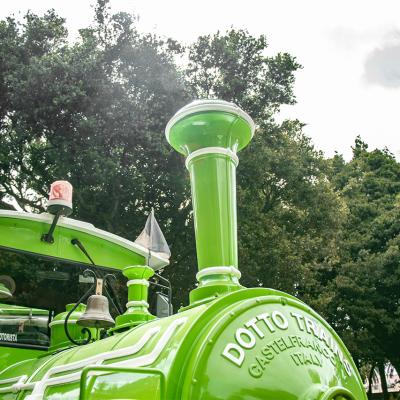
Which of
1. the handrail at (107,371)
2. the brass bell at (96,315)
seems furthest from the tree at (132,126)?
the handrail at (107,371)

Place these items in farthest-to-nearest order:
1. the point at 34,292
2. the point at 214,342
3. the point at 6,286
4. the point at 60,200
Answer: the point at 34,292 → the point at 6,286 → the point at 60,200 → the point at 214,342

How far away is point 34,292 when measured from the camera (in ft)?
12.5

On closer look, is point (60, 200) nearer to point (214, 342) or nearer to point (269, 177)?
point (214, 342)

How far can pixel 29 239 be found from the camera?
3359 millimetres

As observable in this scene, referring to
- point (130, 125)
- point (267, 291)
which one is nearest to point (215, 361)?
point (267, 291)

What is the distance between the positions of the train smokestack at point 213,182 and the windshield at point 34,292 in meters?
1.51

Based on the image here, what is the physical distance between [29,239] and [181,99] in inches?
410

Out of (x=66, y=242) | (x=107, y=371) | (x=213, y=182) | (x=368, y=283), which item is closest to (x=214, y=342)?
(x=107, y=371)

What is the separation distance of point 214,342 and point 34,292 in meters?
2.36

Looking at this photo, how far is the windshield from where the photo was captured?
11.5 feet

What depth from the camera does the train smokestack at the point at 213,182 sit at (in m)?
2.30

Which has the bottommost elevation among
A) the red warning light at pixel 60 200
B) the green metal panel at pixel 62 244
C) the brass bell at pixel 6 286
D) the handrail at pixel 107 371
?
the handrail at pixel 107 371

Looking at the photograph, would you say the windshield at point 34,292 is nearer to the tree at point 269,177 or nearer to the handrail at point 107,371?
the handrail at point 107,371

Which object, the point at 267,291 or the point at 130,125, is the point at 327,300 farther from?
the point at 267,291
